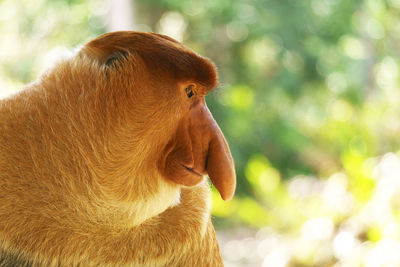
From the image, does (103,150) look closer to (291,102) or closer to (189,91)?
(189,91)

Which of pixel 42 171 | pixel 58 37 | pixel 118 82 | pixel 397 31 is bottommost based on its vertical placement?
pixel 42 171

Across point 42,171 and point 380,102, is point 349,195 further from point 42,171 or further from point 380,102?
point 42,171

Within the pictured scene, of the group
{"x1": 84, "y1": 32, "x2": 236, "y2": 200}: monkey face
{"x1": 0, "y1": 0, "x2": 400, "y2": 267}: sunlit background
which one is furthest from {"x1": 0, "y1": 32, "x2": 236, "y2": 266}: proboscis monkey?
{"x1": 0, "y1": 0, "x2": 400, "y2": 267}: sunlit background

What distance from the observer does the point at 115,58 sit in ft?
2.59

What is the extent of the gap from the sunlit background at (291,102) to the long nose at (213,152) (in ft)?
5.39

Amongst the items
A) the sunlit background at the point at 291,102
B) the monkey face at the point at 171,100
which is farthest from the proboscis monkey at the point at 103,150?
the sunlit background at the point at 291,102

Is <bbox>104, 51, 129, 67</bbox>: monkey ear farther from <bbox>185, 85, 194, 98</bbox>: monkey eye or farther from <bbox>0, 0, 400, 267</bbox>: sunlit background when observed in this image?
<bbox>0, 0, 400, 267</bbox>: sunlit background

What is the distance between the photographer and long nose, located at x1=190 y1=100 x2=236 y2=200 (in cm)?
82

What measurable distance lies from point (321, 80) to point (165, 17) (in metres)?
1.77

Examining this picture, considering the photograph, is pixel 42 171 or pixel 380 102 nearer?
pixel 42 171

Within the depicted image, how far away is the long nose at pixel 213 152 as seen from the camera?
2.68 ft

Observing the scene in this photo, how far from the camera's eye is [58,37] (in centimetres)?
371

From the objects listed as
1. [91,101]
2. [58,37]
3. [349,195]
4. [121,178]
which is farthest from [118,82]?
[58,37]

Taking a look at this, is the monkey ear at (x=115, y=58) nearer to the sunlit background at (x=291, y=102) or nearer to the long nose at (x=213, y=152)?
the long nose at (x=213, y=152)
